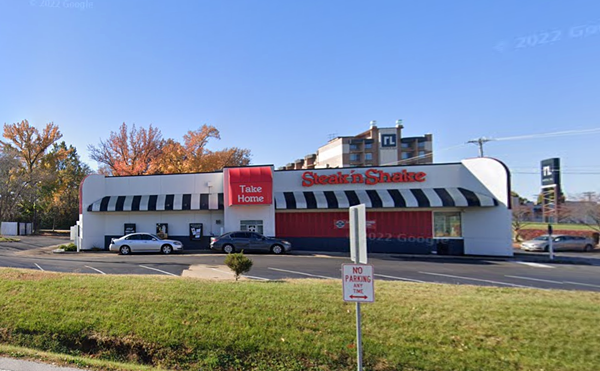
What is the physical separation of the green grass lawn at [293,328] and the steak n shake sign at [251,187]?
15.9 meters

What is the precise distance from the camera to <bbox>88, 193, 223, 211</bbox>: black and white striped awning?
78.7 feet

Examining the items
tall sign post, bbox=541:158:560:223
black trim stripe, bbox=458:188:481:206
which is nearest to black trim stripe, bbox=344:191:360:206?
black trim stripe, bbox=458:188:481:206

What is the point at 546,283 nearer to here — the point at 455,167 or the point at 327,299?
the point at 327,299

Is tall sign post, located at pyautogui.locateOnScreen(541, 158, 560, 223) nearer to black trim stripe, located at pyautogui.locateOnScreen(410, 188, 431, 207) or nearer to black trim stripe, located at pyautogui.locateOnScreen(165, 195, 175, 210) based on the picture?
black trim stripe, located at pyautogui.locateOnScreen(410, 188, 431, 207)

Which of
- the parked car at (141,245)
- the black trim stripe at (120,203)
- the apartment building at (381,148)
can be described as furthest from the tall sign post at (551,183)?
the black trim stripe at (120,203)

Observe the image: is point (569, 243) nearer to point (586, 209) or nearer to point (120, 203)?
point (586, 209)

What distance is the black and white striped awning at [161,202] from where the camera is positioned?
78.7 ft

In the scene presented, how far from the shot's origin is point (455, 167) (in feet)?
78.9

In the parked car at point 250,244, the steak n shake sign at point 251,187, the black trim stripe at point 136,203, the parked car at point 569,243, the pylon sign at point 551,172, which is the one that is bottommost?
the parked car at point 569,243

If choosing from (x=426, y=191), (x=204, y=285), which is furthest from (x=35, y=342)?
(x=426, y=191)

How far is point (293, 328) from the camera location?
5.70 meters

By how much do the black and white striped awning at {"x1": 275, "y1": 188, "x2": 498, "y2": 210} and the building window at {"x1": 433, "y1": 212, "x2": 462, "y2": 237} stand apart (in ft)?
4.77

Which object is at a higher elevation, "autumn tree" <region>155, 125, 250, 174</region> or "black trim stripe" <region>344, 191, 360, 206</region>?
"autumn tree" <region>155, 125, 250, 174</region>

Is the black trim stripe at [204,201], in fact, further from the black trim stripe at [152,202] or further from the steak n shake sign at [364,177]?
the steak n shake sign at [364,177]
